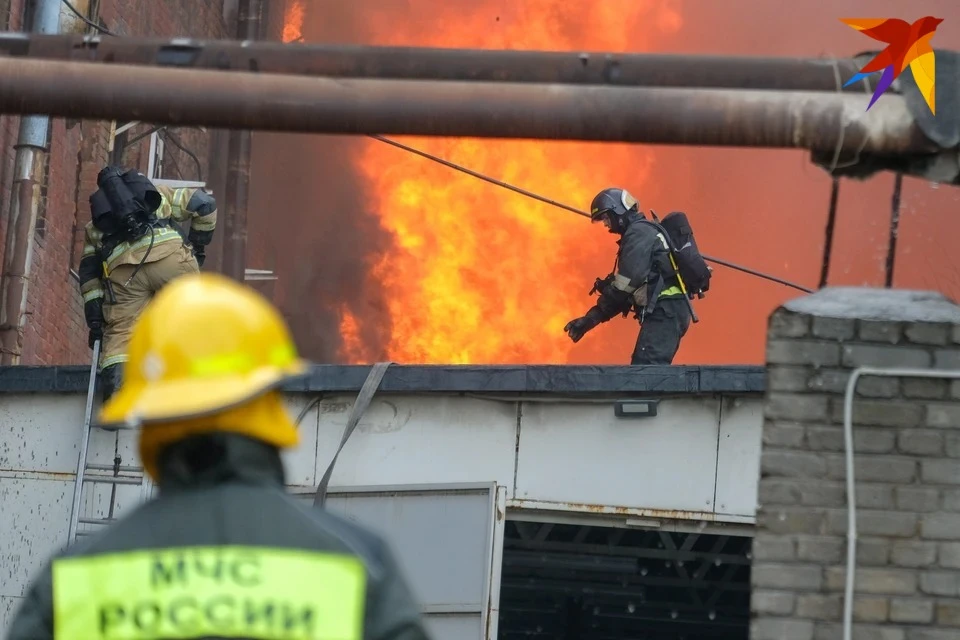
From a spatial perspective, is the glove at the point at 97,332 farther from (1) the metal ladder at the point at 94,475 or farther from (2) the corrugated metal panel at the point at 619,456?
(2) the corrugated metal panel at the point at 619,456

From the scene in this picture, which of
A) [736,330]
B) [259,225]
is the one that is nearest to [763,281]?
[736,330]

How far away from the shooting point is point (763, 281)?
2191 cm

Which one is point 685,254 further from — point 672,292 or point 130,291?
point 130,291

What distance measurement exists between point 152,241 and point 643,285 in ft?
10.3

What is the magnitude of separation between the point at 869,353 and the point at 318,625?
2.91 m

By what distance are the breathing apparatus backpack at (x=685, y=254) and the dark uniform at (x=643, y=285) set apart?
0.08m

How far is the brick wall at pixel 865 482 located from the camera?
468 centimetres

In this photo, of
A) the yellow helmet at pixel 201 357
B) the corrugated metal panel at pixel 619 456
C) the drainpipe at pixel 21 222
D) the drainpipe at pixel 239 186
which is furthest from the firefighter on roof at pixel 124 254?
the drainpipe at pixel 239 186

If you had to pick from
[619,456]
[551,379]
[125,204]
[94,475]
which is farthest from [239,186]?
[619,456]

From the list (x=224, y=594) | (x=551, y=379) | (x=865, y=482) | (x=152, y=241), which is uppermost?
(x=152, y=241)

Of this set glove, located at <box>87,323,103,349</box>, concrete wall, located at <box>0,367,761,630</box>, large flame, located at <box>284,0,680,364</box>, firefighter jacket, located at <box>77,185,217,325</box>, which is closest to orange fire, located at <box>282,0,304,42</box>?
large flame, located at <box>284,0,680,364</box>

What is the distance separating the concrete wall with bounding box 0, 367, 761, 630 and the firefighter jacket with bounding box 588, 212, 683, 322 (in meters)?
1.90

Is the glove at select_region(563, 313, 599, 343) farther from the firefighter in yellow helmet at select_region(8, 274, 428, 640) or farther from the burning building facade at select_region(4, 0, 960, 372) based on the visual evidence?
the burning building facade at select_region(4, 0, 960, 372)

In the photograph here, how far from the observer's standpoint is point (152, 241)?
29.1 feet
